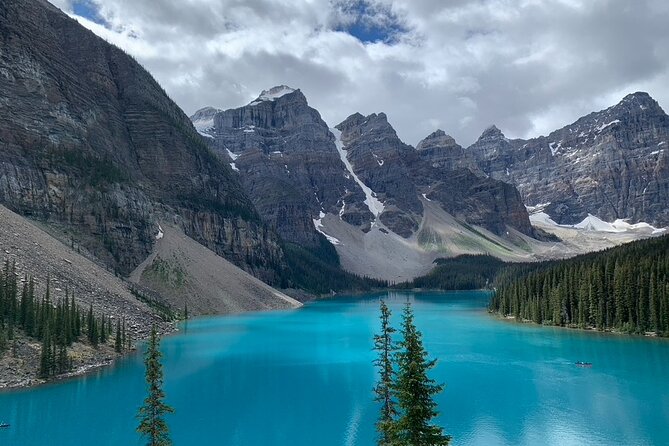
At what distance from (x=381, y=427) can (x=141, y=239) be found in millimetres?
113568

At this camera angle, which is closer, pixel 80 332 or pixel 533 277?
pixel 80 332

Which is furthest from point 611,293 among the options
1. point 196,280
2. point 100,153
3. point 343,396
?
point 100,153

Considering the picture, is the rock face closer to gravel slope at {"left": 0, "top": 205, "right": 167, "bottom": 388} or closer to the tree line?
gravel slope at {"left": 0, "top": 205, "right": 167, "bottom": 388}

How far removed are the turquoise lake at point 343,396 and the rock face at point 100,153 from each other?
2186 inches

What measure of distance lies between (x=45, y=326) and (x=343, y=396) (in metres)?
28.5

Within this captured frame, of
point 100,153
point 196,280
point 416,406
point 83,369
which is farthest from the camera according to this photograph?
point 100,153

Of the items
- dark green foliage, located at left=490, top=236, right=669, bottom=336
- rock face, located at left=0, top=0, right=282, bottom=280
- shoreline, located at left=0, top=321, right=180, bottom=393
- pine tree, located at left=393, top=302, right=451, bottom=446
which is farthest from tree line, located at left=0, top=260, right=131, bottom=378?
dark green foliage, located at left=490, top=236, right=669, bottom=336

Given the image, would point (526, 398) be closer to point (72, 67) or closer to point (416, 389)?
point (416, 389)

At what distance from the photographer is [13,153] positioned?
10581 centimetres

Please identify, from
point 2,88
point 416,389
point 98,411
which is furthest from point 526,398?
point 2,88

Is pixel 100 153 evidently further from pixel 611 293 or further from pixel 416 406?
pixel 416 406

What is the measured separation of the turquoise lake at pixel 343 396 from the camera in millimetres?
32938

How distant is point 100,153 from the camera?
127 meters

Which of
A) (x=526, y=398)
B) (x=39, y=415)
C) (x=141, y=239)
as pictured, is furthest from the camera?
(x=141, y=239)
